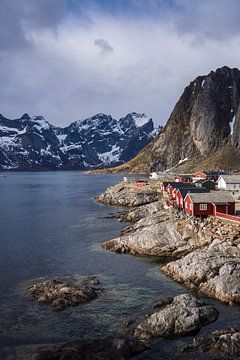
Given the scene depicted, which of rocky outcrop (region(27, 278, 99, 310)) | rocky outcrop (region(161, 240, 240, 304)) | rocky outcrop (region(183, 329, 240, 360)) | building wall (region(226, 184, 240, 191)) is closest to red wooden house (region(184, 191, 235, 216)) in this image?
rocky outcrop (region(161, 240, 240, 304))

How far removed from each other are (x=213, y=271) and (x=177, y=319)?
423 inches

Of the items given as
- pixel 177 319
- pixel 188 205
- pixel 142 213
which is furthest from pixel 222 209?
pixel 177 319

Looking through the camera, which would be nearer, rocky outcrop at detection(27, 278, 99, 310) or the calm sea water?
the calm sea water

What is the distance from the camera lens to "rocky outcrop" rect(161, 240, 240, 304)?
124ft

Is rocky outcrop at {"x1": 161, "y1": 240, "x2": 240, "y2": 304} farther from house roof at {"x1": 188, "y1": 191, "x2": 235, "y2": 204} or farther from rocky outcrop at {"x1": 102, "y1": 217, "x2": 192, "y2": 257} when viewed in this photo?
house roof at {"x1": 188, "y1": 191, "x2": 235, "y2": 204}

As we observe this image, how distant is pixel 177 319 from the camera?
31594 mm

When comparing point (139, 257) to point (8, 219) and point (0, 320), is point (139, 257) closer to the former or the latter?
point (0, 320)

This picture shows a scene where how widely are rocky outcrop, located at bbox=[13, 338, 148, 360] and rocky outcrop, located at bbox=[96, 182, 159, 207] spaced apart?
73.0 meters

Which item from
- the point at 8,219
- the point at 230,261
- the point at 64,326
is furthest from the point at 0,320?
the point at 8,219

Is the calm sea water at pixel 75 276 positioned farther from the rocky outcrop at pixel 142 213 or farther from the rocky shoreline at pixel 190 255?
the rocky outcrop at pixel 142 213

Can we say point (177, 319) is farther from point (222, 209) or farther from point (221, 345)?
point (222, 209)

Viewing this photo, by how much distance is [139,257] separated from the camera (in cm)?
5319

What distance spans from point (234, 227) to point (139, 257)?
12.9 meters

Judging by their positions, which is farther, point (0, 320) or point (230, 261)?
point (230, 261)
